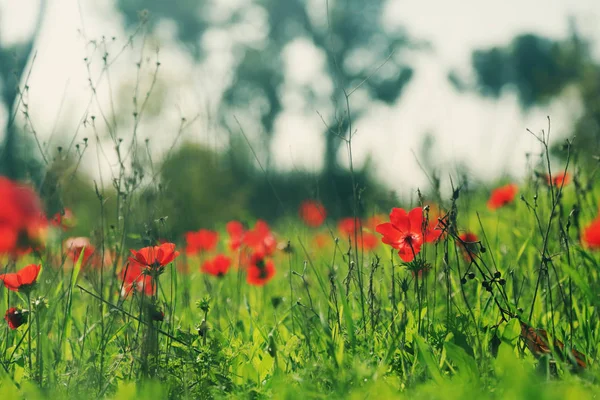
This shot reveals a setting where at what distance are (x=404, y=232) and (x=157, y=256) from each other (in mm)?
739

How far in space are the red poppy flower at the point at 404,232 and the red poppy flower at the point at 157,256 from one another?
61 cm

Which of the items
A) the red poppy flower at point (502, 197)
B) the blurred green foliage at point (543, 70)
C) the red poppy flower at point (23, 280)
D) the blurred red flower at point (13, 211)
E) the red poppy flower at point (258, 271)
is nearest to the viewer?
the blurred red flower at point (13, 211)

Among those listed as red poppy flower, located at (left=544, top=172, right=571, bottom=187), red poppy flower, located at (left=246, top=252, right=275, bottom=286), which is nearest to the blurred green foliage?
red poppy flower, located at (left=544, top=172, right=571, bottom=187)

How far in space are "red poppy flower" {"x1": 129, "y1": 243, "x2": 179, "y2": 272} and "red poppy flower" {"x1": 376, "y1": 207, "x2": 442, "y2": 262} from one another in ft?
2.00

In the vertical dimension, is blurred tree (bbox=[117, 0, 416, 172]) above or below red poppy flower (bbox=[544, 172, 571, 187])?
above

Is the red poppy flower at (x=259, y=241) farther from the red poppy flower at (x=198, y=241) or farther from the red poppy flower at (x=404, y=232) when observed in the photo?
the red poppy flower at (x=404, y=232)

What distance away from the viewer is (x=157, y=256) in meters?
1.71

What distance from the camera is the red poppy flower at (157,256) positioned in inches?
65.4

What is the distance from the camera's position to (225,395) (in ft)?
5.12

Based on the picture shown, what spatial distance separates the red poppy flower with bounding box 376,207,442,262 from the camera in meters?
1.79

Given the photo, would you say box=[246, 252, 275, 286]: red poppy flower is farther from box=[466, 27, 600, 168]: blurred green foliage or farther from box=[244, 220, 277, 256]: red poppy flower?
box=[466, 27, 600, 168]: blurred green foliage

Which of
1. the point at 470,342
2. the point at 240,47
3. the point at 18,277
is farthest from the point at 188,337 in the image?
the point at 240,47

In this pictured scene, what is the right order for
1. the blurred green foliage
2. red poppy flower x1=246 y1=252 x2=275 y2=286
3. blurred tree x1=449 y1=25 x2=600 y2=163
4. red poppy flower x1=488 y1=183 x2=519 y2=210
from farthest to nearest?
blurred tree x1=449 y1=25 x2=600 y2=163 < the blurred green foliage < red poppy flower x1=488 y1=183 x2=519 y2=210 < red poppy flower x1=246 y1=252 x2=275 y2=286

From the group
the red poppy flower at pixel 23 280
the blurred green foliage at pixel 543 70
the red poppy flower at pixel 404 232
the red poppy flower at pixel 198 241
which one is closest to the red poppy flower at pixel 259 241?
the red poppy flower at pixel 198 241
